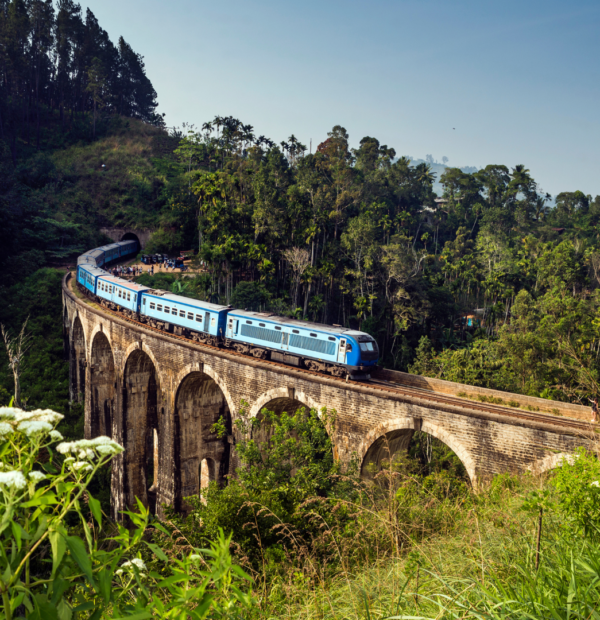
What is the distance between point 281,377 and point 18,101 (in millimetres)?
84662

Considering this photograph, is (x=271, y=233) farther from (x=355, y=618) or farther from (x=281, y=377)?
(x=355, y=618)

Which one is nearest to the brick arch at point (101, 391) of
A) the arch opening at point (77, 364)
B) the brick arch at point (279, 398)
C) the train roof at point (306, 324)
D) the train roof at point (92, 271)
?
the arch opening at point (77, 364)

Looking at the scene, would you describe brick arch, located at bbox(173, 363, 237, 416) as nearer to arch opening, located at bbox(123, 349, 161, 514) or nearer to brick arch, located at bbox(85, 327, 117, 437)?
arch opening, located at bbox(123, 349, 161, 514)

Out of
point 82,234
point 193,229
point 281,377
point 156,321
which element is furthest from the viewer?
point 193,229

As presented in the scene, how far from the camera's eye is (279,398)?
21703 mm

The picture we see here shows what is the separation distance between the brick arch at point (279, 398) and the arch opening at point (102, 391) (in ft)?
61.2

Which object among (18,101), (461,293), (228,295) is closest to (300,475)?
(228,295)

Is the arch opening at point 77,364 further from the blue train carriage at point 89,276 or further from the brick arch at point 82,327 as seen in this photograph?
the blue train carriage at point 89,276

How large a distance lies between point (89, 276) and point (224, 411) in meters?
20.7

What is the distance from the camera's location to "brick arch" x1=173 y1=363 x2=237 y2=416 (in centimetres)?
2406

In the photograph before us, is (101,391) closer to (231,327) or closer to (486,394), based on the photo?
(231,327)

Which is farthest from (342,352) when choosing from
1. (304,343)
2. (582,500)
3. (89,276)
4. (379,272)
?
(379,272)

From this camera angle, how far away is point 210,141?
8975 cm

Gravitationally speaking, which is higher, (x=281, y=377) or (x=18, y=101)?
(x=18, y=101)
